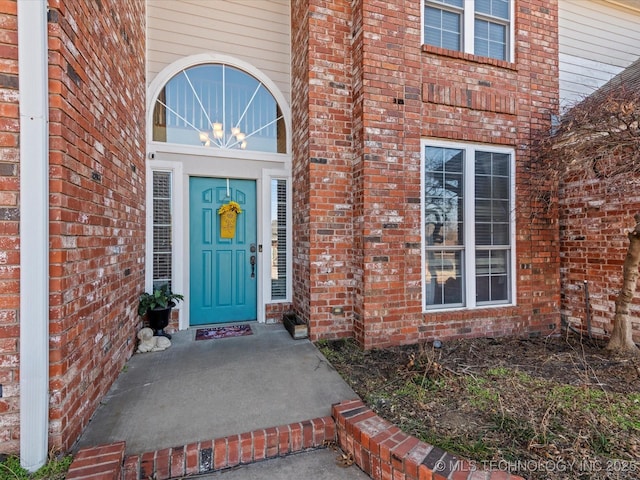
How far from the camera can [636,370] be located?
277 cm

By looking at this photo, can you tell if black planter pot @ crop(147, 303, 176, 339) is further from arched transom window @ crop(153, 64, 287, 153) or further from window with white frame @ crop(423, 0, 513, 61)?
window with white frame @ crop(423, 0, 513, 61)

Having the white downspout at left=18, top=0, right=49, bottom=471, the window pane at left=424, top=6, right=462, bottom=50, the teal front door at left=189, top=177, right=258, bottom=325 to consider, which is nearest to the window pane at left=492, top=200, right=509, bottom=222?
the window pane at left=424, top=6, right=462, bottom=50

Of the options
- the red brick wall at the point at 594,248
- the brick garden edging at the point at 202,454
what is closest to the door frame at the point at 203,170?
the brick garden edging at the point at 202,454

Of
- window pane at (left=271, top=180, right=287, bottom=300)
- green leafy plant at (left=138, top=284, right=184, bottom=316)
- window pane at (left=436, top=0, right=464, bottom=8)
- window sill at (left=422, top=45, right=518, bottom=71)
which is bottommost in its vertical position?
green leafy plant at (left=138, top=284, right=184, bottom=316)

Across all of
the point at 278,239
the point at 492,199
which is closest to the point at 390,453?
the point at 278,239

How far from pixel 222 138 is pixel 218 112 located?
1.16 ft

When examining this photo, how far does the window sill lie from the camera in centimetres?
353

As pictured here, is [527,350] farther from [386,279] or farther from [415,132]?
[415,132]

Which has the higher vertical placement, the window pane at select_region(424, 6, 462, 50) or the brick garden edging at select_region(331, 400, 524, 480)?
the window pane at select_region(424, 6, 462, 50)

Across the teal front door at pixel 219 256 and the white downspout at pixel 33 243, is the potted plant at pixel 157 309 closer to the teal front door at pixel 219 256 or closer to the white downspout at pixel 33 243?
the teal front door at pixel 219 256

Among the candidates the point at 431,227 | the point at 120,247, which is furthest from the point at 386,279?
the point at 120,247

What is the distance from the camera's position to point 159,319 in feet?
11.4

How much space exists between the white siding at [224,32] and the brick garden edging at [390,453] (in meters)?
3.98

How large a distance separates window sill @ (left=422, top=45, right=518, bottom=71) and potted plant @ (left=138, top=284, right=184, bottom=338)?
414 cm
